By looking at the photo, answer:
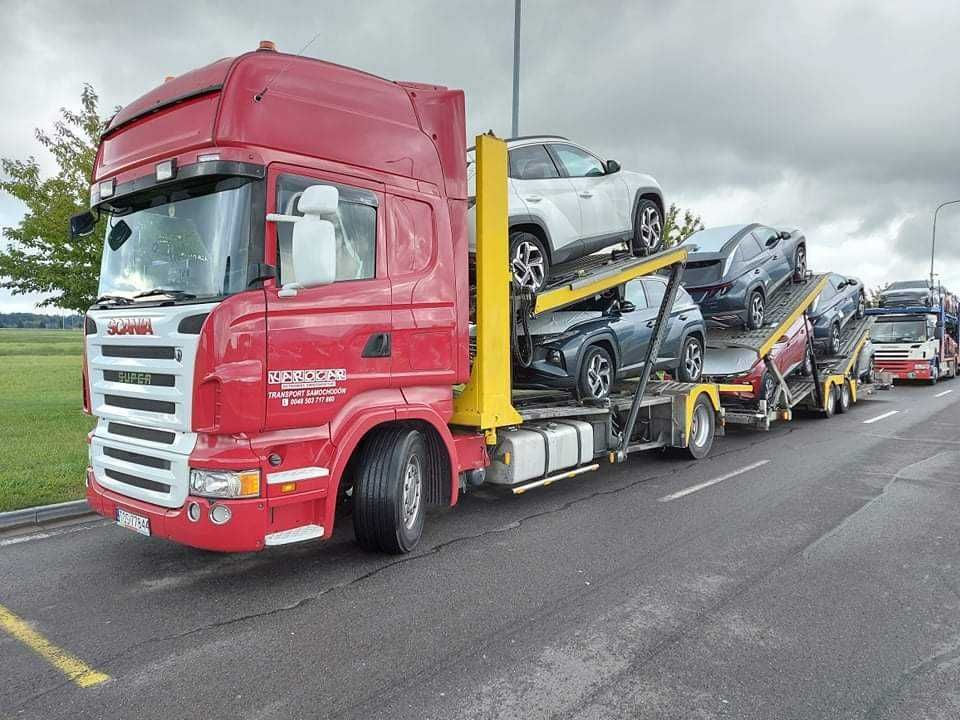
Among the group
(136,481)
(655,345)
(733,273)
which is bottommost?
(136,481)

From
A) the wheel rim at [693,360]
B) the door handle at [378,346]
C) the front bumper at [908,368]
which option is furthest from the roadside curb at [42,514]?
the front bumper at [908,368]

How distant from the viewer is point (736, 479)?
756 cm

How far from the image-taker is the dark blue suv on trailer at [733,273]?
10.2 metres

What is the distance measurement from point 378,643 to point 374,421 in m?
1.39

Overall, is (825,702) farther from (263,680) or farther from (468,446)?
(468,446)

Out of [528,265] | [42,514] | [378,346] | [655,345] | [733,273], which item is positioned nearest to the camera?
[378,346]

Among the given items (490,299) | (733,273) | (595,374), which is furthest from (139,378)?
(733,273)

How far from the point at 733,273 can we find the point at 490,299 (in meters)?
6.27

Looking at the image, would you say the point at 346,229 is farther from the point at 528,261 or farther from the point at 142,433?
the point at 528,261

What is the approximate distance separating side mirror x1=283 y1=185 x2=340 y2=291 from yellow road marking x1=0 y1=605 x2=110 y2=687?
2.17 m

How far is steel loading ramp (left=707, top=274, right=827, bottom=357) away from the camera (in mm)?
10383

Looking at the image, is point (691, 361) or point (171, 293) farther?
point (691, 361)

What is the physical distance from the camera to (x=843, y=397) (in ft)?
45.8

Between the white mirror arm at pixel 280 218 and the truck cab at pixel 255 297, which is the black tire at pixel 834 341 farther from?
the white mirror arm at pixel 280 218
